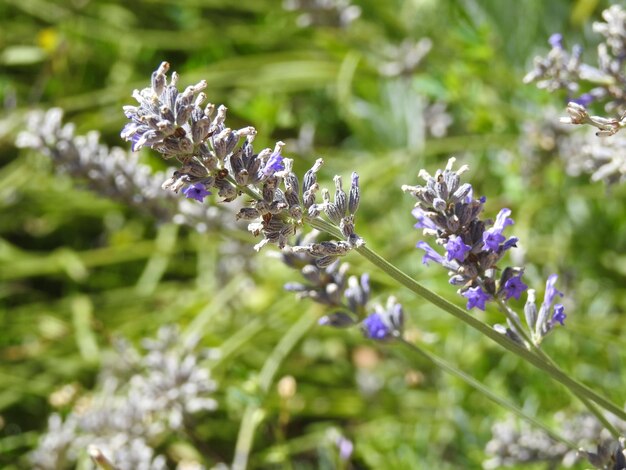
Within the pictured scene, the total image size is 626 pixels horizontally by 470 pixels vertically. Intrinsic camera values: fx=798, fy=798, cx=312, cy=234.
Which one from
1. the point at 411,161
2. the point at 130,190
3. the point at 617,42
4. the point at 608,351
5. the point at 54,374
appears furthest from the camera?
the point at 54,374

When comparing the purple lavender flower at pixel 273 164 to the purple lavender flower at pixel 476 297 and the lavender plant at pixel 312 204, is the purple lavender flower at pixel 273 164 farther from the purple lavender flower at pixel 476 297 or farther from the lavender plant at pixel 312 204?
the purple lavender flower at pixel 476 297

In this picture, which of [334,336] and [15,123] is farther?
[15,123]

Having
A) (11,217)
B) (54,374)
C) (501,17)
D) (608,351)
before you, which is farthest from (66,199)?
(608,351)

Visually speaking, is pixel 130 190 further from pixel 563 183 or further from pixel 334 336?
pixel 563 183

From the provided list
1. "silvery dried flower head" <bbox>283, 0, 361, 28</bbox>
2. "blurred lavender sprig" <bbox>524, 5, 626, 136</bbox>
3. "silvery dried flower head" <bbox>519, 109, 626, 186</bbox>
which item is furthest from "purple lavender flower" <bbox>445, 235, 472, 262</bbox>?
"silvery dried flower head" <bbox>283, 0, 361, 28</bbox>

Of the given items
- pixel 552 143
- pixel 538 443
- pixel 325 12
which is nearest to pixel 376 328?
pixel 538 443

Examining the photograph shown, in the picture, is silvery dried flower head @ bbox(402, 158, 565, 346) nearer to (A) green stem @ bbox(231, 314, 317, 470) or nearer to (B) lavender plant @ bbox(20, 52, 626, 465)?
(B) lavender plant @ bbox(20, 52, 626, 465)

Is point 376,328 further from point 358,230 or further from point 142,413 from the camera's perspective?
point 358,230
